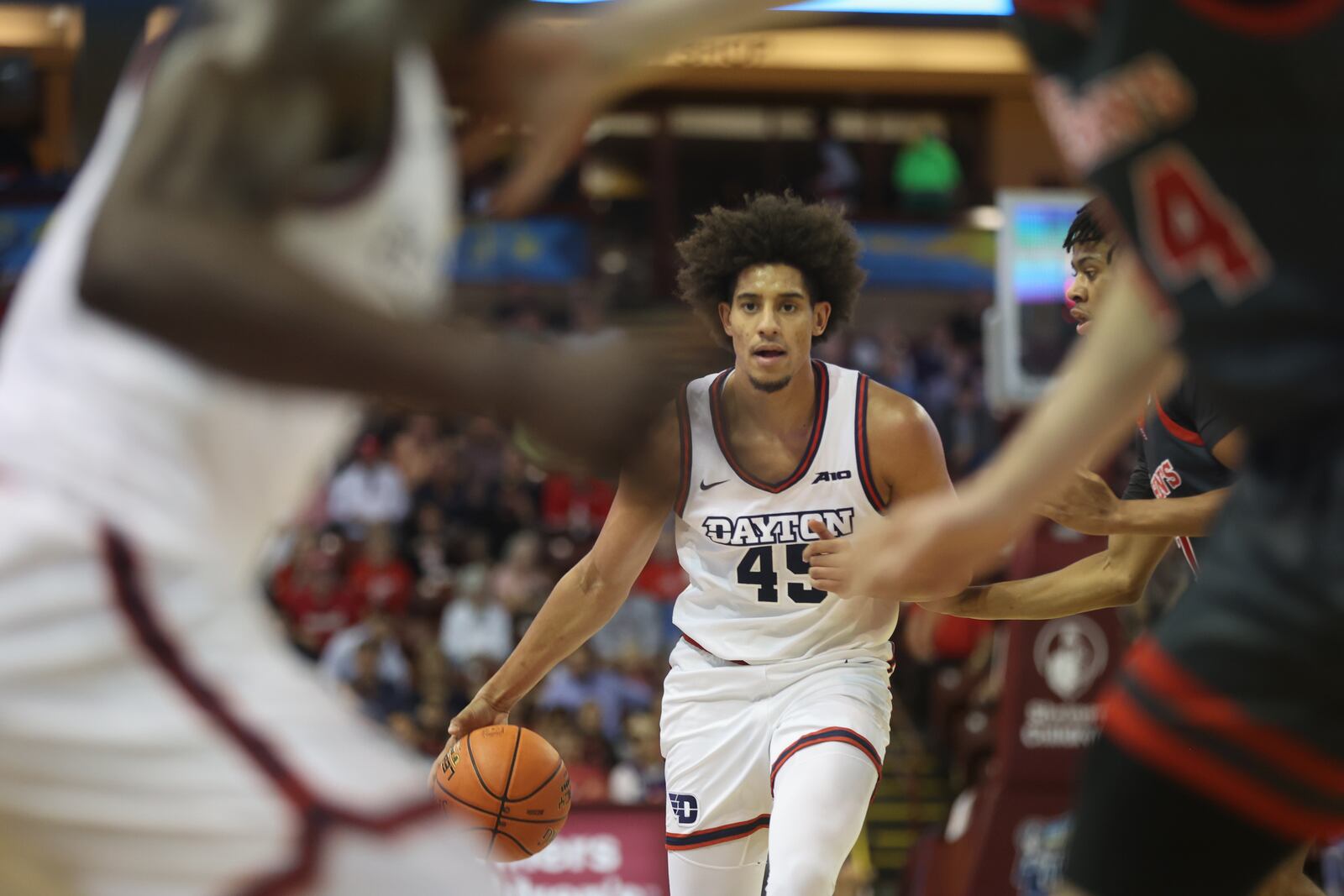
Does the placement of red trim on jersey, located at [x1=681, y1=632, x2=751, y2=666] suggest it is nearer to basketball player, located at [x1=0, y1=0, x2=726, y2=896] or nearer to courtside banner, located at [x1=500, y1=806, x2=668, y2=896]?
basketball player, located at [x1=0, y1=0, x2=726, y2=896]

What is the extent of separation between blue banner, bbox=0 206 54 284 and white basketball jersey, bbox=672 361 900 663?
14847mm

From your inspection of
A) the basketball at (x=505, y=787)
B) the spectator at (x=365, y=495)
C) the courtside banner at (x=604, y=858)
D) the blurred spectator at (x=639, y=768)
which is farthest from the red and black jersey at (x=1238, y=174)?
the spectator at (x=365, y=495)

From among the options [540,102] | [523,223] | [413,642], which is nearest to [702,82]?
[523,223]

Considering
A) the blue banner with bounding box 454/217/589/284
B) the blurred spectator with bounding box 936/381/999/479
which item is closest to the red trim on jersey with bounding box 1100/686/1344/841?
the blurred spectator with bounding box 936/381/999/479

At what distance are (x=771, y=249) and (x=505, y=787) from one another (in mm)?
2023

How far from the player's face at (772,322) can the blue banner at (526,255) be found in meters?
13.8

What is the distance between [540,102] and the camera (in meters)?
2.43

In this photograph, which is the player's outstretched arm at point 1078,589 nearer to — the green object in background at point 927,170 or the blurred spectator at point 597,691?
the blurred spectator at point 597,691

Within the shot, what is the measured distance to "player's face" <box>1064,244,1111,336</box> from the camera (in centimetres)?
488


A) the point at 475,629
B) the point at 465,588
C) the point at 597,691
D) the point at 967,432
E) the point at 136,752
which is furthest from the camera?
the point at 967,432

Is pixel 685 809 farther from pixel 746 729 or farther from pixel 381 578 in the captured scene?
pixel 381 578

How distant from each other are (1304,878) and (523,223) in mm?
15725

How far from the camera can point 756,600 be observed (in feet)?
16.7

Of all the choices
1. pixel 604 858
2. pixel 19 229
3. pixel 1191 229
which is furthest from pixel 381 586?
pixel 1191 229
